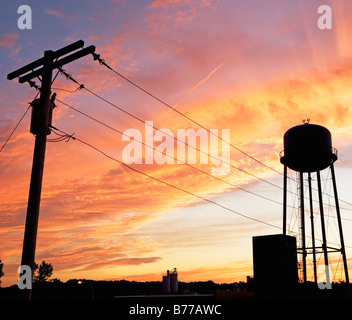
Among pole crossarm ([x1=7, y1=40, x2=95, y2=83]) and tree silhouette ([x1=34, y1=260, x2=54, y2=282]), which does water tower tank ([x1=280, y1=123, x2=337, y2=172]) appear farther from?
tree silhouette ([x1=34, y1=260, x2=54, y2=282])

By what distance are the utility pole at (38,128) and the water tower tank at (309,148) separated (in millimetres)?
22466

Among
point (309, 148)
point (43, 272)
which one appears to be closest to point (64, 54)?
point (309, 148)

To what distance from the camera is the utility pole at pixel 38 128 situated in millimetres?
14070

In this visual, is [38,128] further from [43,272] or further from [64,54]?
[43,272]

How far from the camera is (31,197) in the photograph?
1445cm

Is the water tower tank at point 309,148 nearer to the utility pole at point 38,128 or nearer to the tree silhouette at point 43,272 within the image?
the utility pole at point 38,128

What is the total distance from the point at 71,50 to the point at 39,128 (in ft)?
11.7

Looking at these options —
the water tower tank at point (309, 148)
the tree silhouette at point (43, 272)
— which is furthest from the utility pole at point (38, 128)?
the tree silhouette at point (43, 272)

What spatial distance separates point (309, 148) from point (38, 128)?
24.8 metres

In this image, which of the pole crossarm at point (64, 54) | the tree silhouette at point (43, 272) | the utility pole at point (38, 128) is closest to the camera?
the utility pole at point (38, 128)

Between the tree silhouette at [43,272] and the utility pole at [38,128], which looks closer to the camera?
the utility pole at [38,128]

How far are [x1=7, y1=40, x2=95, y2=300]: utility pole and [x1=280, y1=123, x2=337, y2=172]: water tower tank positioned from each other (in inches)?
884

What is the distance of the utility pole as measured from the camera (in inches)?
554
